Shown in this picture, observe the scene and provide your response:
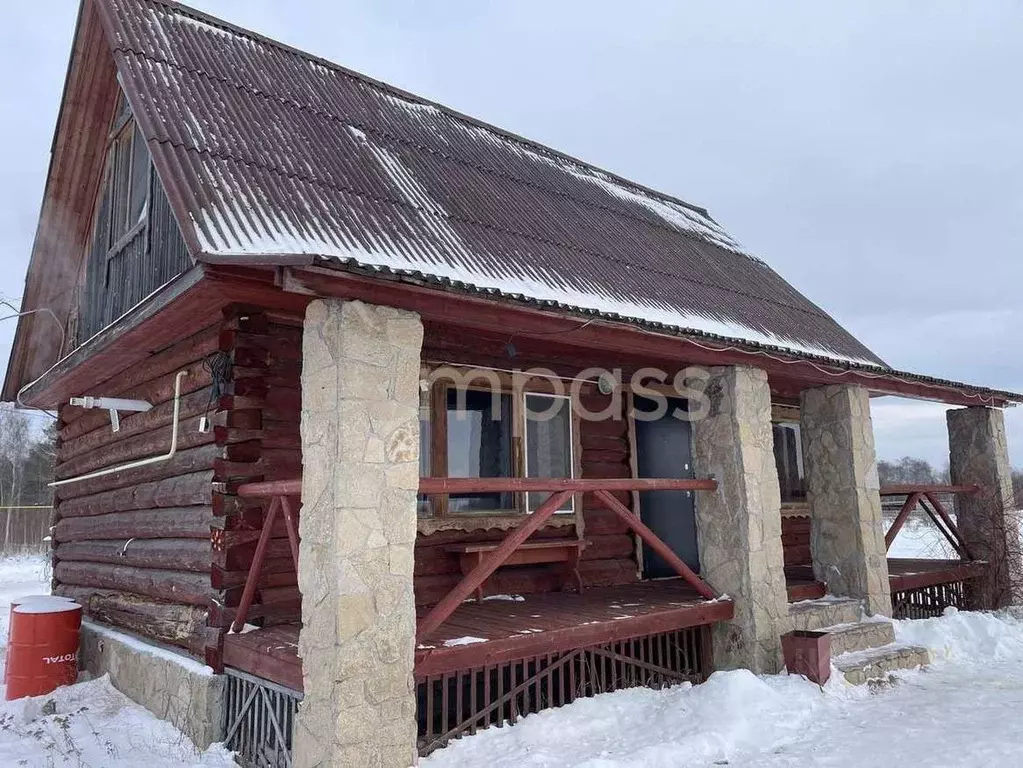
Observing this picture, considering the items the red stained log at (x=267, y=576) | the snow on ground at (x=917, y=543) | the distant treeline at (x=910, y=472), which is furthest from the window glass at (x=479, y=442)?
the distant treeline at (x=910, y=472)

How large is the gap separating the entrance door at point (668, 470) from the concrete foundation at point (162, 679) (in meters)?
5.32

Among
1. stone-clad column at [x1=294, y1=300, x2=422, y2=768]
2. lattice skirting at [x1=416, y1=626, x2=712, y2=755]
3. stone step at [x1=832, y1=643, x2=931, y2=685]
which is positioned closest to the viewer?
stone-clad column at [x1=294, y1=300, x2=422, y2=768]

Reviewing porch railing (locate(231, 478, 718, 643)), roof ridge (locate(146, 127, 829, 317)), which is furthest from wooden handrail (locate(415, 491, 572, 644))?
roof ridge (locate(146, 127, 829, 317))

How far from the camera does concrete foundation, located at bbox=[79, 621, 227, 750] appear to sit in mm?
5578

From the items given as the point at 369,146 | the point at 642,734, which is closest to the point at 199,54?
the point at 369,146

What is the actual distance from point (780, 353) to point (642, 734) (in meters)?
3.60

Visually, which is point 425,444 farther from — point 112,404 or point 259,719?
point 112,404

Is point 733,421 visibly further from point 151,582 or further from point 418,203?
point 151,582

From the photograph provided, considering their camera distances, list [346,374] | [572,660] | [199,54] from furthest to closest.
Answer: [199,54] → [572,660] → [346,374]

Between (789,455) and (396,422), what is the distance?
26.5 ft

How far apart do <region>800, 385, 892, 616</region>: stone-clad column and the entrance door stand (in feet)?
4.77

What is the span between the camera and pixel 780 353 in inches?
283

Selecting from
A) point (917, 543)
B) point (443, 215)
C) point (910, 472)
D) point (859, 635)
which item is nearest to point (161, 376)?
point (443, 215)

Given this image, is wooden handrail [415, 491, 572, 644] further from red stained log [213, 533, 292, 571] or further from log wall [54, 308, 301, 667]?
log wall [54, 308, 301, 667]
